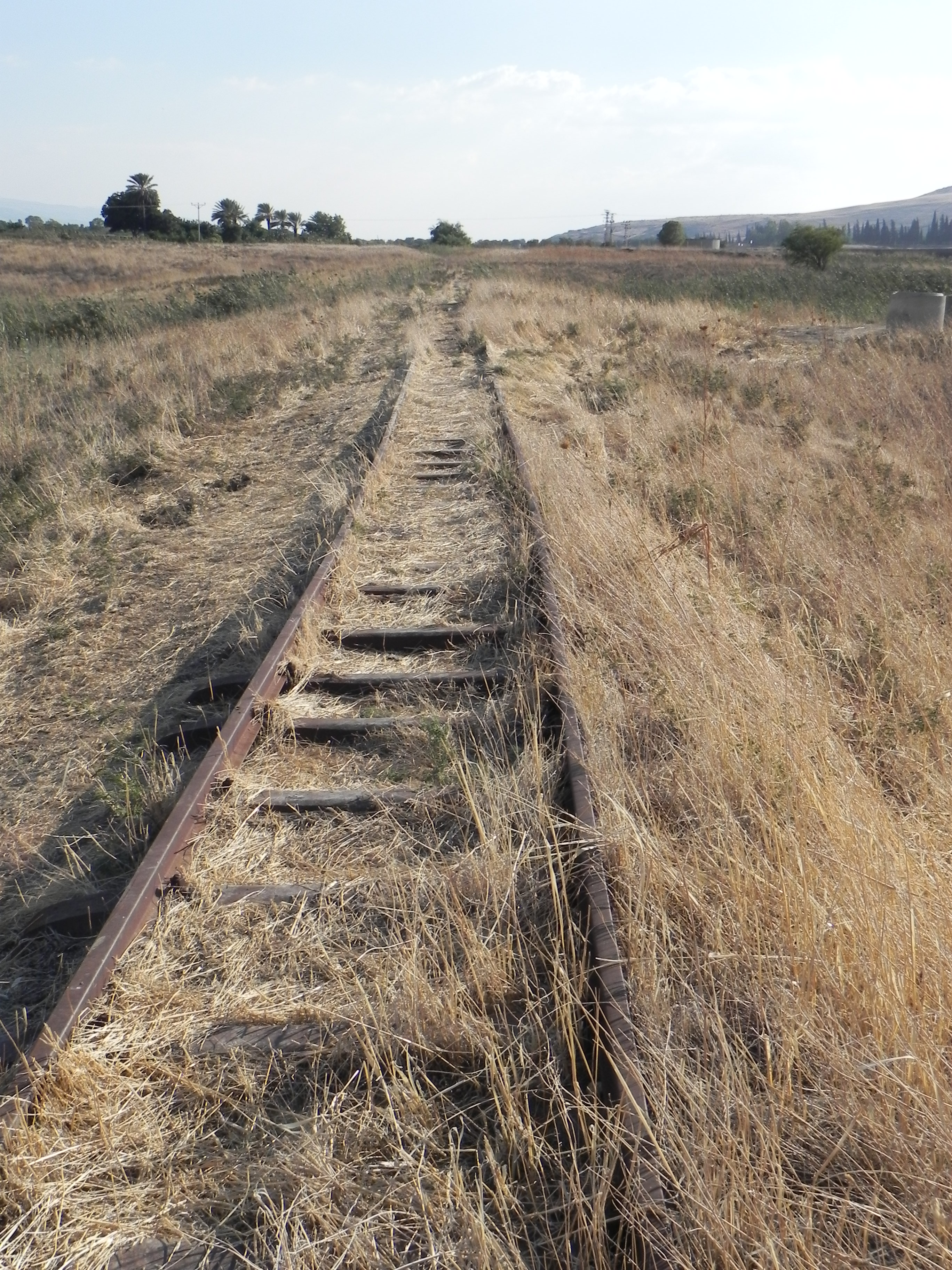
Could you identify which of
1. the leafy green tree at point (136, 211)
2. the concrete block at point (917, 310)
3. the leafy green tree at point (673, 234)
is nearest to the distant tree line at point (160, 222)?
the leafy green tree at point (136, 211)

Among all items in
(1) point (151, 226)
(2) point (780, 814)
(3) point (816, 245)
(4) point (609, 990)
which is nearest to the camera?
(4) point (609, 990)

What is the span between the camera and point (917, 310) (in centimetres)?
1752

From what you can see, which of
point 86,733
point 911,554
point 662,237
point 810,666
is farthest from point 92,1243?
point 662,237

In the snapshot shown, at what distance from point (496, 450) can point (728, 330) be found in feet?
36.0

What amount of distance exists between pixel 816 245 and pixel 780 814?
2096 inches

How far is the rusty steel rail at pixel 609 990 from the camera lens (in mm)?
1860

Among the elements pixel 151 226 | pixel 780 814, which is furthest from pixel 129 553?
pixel 151 226

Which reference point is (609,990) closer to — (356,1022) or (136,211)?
(356,1022)

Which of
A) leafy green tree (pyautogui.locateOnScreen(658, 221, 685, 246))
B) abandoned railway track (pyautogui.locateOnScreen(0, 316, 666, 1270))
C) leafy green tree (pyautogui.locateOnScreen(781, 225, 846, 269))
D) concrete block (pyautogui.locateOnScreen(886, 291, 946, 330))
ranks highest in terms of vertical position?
leafy green tree (pyautogui.locateOnScreen(658, 221, 685, 246))

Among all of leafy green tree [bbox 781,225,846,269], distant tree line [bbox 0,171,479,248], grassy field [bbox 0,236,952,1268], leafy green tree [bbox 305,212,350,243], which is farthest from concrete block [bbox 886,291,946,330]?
leafy green tree [bbox 305,212,350,243]

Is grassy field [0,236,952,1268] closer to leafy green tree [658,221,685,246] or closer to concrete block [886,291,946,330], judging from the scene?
concrete block [886,291,946,330]

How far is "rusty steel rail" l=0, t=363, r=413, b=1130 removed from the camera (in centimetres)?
233

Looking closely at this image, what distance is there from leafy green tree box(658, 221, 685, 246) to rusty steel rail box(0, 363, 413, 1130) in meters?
105

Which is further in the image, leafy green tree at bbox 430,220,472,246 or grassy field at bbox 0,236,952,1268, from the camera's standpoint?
leafy green tree at bbox 430,220,472,246
